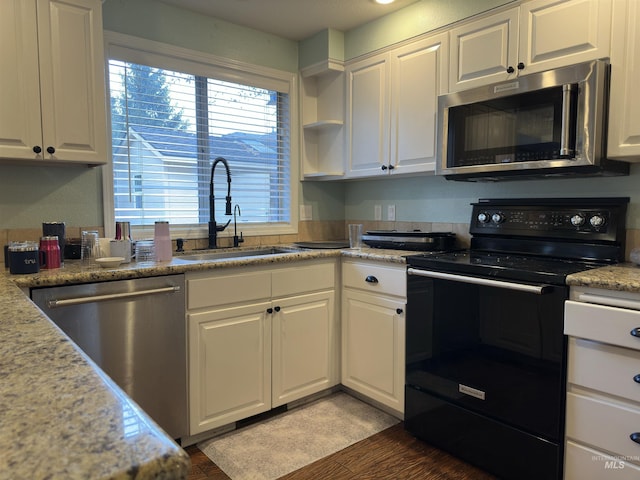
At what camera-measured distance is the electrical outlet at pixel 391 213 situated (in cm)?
309

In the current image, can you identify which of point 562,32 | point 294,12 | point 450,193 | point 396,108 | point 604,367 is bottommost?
point 604,367

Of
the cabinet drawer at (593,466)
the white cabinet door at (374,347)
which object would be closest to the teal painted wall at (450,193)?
the white cabinet door at (374,347)

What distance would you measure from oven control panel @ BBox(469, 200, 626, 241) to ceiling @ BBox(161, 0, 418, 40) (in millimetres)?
1300

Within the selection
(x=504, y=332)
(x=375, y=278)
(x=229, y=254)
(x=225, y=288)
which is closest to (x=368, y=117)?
(x=375, y=278)

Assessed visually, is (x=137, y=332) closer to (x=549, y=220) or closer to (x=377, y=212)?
(x=377, y=212)

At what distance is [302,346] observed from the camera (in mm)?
2504

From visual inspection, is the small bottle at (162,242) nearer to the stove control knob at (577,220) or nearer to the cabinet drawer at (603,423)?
the cabinet drawer at (603,423)

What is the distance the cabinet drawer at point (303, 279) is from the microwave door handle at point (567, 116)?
1.31 metres

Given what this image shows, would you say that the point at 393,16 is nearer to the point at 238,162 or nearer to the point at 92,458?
the point at 238,162

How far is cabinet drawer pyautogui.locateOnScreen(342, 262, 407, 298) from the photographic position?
229cm

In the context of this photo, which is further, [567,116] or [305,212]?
[305,212]

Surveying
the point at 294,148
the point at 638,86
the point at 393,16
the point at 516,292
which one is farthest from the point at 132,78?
the point at 638,86

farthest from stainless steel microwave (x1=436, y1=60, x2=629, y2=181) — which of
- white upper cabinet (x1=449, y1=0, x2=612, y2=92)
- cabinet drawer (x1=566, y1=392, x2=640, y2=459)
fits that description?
cabinet drawer (x1=566, y1=392, x2=640, y2=459)

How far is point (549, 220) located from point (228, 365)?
1.72m
